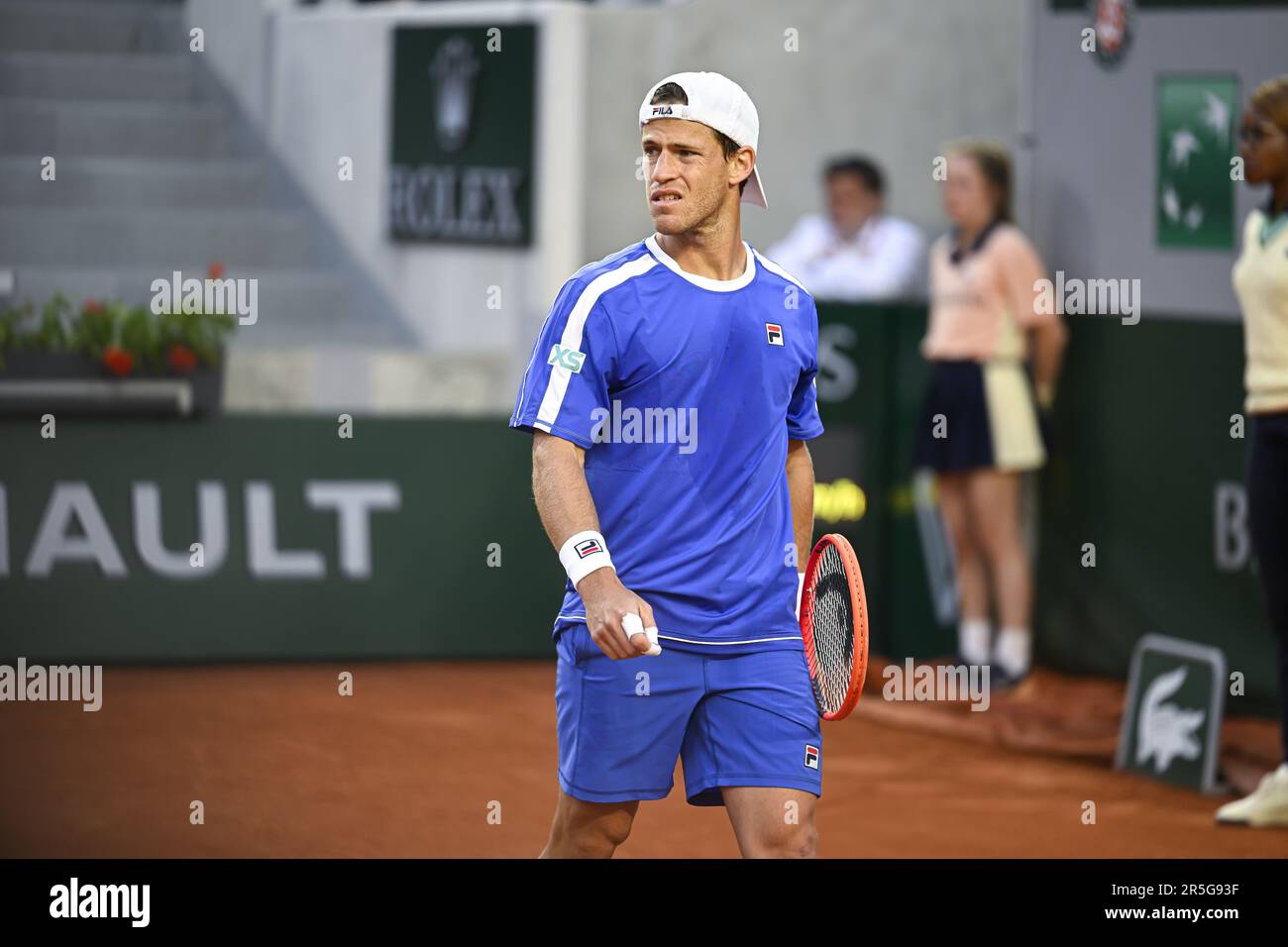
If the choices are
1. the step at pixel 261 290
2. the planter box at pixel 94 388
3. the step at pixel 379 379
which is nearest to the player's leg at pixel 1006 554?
the step at pixel 379 379

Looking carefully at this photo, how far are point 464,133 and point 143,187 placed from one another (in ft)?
7.09

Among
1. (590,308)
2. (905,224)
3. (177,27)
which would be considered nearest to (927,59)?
(905,224)

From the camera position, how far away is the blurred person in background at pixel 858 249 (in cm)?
1030

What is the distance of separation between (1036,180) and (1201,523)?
6.49 feet

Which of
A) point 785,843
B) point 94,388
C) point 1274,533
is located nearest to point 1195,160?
point 1274,533

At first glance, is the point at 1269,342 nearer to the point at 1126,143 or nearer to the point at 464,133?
the point at 1126,143

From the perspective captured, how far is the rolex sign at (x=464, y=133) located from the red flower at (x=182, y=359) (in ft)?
9.43

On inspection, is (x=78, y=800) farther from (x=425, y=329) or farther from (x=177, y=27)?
(x=177, y=27)

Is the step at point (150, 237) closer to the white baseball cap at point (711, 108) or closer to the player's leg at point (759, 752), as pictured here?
the white baseball cap at point (711, 108)

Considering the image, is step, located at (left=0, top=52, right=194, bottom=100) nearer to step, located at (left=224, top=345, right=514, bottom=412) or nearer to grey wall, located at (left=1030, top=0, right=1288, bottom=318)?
step, located at (left=224, top=345, right=514, bottom=412)

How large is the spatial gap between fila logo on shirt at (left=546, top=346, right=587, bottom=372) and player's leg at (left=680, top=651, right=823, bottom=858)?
642mm

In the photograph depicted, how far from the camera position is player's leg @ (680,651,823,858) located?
4.25 m

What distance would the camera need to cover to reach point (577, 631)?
4363 millimetres

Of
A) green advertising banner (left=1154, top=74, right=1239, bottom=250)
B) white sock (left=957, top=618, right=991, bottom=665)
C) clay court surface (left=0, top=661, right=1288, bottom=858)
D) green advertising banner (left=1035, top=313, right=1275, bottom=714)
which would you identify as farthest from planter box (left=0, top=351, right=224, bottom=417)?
green advertising banner (left=1154, top=74, right=1239, bottom=250)
